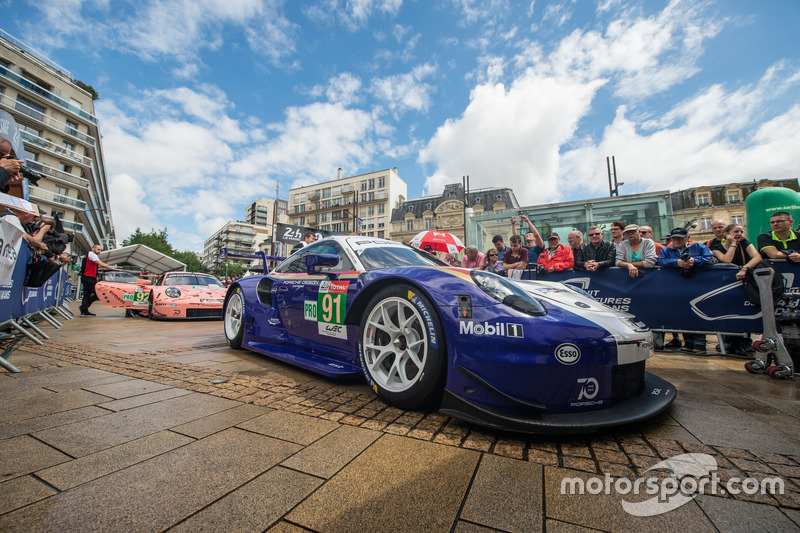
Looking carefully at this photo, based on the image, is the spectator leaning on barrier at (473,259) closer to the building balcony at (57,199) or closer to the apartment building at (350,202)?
the building balcony at (57,199)

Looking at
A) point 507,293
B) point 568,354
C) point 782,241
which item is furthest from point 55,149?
point 782,241

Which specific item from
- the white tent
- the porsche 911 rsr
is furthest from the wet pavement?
the white tent

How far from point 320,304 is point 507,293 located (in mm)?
1566

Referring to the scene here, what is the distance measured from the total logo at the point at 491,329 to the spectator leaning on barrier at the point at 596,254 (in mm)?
3949

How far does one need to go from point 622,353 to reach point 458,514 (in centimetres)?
120

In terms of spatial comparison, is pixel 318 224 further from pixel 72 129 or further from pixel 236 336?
pixel 236 336

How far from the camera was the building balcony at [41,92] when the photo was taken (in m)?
28.8

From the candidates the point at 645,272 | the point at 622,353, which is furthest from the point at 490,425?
the point at 645,272

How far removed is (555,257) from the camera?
5.41m

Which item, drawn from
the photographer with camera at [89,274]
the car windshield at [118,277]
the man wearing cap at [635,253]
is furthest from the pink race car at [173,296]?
the man wearing cap at [635,253]

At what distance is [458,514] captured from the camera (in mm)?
1044

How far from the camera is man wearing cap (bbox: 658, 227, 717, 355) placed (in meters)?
4.39

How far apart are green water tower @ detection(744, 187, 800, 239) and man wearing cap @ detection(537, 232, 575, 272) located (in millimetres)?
4544

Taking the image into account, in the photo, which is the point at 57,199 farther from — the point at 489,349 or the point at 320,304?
the point at 489,349
